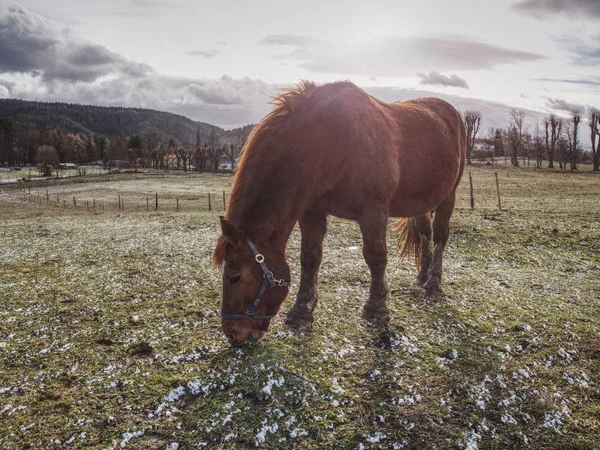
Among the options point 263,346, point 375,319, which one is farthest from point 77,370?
point 375,319

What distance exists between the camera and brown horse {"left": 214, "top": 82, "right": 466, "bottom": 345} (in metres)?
3.99

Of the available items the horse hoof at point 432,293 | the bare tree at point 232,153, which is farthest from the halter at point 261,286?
the horse hoof at point 432,293

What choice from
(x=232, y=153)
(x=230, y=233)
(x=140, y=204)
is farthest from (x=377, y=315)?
(x=232, y=153)

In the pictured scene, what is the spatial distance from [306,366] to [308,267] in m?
1.61

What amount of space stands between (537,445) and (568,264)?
6.90m

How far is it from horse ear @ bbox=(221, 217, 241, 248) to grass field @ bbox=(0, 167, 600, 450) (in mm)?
1418

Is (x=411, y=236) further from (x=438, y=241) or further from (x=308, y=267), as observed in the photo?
(x=308, y=267)

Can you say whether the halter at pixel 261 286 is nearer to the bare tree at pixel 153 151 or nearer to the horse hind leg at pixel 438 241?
the horse hind leg at pixel 438 241

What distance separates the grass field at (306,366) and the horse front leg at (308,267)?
0.79ft

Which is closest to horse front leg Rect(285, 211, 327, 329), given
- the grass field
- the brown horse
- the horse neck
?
the brown horse

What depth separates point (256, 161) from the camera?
13.9 ft

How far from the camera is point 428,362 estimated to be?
4398 millimetres

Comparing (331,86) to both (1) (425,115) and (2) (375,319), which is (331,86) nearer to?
(1) (425,115)

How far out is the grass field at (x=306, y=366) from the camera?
10.8ft
